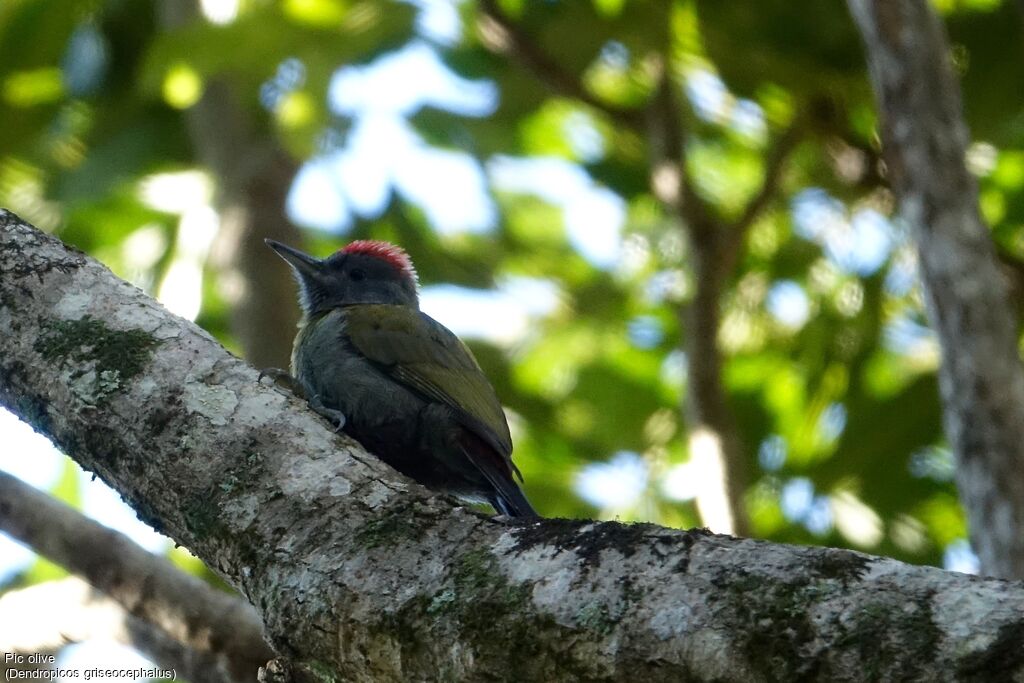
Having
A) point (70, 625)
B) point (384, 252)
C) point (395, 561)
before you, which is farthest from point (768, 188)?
point (395, 561)

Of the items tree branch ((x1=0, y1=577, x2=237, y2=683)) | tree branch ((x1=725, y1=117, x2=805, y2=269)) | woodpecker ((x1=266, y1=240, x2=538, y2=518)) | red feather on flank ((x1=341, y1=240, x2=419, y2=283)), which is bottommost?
tree branch ((x1=0, y1=577, x2=237, y2=683))

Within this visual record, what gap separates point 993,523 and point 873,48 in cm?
182

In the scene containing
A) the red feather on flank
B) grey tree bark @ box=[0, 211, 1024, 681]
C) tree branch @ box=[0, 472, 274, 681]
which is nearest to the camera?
grey tree bark @ box=[0, 211, 1024, 681]

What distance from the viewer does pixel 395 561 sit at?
2.08m

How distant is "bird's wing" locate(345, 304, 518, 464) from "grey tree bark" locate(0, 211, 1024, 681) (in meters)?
1.42

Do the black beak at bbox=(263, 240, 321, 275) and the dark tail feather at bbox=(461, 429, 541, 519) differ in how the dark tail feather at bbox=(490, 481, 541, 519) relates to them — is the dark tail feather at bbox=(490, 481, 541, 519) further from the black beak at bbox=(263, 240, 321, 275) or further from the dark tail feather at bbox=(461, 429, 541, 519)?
the black beak at bbox=(263, 240, 321, 275)

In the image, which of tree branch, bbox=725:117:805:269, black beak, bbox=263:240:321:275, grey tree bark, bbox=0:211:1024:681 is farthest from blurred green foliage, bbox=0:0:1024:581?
grey tree bark, bbox=0:211:1024:681

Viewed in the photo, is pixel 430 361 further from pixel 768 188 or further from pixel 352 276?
pixel 768 188

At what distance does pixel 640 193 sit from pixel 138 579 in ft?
13.4

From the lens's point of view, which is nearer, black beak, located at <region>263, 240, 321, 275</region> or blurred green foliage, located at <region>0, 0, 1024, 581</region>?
black beak, located at <region>263, 240, 321, 275</region>

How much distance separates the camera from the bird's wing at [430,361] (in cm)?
401

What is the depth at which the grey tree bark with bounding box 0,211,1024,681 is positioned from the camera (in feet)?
5.42

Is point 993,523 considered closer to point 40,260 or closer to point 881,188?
point 881,188

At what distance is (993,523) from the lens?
4016mm
